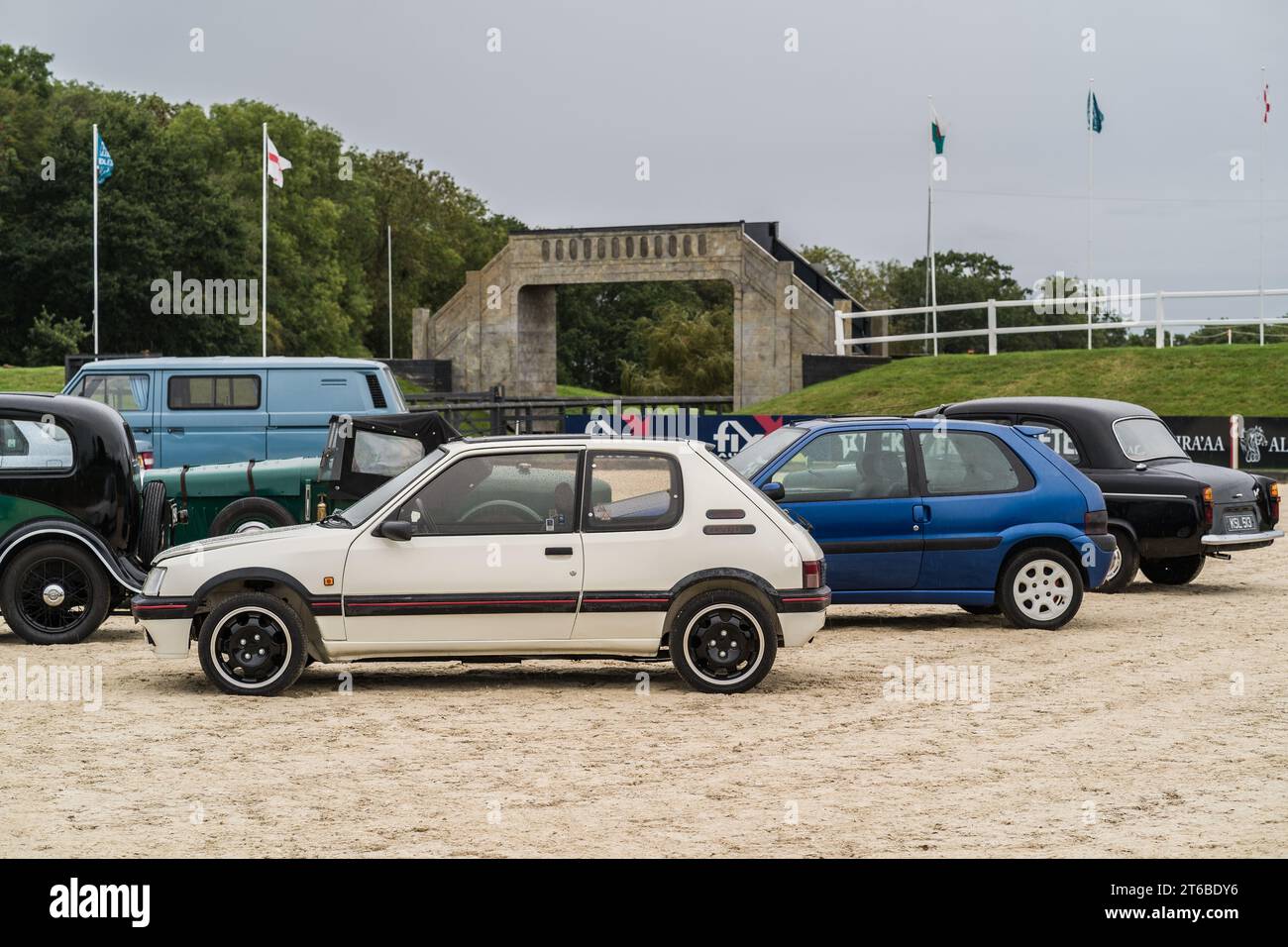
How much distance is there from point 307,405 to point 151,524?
248 inches

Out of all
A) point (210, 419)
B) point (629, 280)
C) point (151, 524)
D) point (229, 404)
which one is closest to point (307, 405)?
point (229, 404)

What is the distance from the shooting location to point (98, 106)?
70.1 m

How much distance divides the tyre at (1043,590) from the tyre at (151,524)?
665 cm

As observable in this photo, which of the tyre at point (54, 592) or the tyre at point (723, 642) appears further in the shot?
the tyre at point (54, 592)

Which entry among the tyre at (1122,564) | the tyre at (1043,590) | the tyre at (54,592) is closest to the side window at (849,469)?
the tyre at (1043,590)

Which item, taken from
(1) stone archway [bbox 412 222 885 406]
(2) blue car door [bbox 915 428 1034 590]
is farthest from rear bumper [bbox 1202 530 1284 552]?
(1) stone archway [bbox 412 222 885 406]

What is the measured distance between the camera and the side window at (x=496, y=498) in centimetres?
1041

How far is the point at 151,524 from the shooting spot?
43.1 feet

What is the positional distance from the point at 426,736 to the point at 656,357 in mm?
66950

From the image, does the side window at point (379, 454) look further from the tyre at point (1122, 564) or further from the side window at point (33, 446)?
the tyre at point (1122, 564)

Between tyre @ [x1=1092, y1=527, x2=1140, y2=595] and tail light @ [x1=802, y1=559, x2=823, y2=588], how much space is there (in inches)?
242

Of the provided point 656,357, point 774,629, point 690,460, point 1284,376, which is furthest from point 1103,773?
point 656,357

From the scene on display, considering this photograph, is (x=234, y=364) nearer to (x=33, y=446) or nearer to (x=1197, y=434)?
(x=33, y=446)
